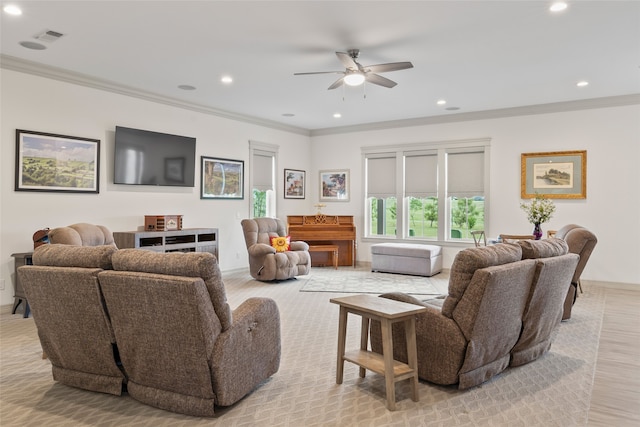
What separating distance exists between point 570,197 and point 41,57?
7596 mm

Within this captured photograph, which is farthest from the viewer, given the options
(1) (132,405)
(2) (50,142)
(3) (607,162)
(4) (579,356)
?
(3) (607,162)

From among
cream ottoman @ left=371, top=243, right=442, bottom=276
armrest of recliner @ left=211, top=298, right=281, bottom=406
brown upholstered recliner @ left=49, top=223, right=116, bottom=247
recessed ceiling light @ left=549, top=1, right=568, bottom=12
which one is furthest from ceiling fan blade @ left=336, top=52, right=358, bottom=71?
cream ottoman @ left=371, top=243, right=442, bottom=276

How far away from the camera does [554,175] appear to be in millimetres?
7012

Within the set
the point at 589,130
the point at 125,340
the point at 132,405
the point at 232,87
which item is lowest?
the point at 132,405

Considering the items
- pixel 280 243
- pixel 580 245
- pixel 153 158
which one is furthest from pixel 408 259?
pixel 153 158

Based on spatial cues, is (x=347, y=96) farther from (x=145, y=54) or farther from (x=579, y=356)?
(x=579, y=356)

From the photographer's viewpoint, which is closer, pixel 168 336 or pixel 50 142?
pixel 168 336

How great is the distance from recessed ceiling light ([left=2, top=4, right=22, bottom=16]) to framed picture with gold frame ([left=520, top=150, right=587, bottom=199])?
7.05m

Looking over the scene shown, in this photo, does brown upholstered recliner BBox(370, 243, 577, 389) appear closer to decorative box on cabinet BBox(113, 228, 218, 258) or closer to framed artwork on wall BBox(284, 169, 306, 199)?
decorative box on cabinet BBox(113, 228, 218, 258)

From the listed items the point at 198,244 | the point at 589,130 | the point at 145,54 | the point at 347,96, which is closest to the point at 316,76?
the point at 347,96

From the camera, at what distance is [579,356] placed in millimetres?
3559

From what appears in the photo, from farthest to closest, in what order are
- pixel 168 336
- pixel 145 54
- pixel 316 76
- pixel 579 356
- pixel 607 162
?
pixel 607 162, pixel 316 76, pixel 145 54, pixel 579 356, pixel 168 336

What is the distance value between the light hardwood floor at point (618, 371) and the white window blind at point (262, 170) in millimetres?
5916

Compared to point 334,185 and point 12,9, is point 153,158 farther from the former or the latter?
point 334,185
